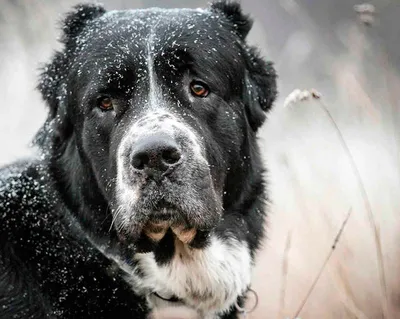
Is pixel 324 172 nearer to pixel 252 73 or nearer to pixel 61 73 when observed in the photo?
pixel 252 73

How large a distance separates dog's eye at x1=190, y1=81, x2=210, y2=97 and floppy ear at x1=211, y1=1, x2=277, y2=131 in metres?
0.43

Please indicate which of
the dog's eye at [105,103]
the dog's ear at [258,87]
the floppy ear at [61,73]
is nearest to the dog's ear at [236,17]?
the dog's ear at [258,87]

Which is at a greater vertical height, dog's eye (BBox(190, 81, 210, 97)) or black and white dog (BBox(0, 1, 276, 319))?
dog's eye (BBox(190, 81, 210, 97))

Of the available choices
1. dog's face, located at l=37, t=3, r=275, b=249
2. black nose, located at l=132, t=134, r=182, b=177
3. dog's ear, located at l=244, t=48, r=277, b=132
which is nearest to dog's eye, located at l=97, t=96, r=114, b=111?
dog's face, located at l=37, t=3, r=275, b=249

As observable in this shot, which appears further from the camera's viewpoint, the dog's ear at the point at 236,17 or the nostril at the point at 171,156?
the dog's ear at the point at 236,17

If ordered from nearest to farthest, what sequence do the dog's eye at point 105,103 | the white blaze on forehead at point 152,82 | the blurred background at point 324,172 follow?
the white blaze on forehead at point 152,82 < the dog's eye at point 105,103 < the blurred background at point 324,172

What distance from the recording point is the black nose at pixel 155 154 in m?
3.09

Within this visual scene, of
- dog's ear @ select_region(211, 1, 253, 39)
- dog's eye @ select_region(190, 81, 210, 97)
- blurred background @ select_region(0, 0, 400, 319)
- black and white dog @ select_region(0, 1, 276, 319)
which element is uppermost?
dog's ear @ select_region(211, 1, 253, 39)

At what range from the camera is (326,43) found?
37.6 feet

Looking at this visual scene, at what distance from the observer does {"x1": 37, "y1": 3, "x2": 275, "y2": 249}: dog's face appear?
323 cm

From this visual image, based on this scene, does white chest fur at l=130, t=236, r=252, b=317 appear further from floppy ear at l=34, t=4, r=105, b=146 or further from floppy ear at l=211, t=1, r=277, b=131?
floppy ear at l=34, t=4, r=105, b=146

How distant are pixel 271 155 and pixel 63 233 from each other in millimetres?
4421

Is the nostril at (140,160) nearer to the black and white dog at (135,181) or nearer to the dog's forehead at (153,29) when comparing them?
the black and white dog at (135,181)

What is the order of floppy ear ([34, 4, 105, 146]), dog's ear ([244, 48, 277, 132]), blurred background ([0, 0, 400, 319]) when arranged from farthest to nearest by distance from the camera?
blurred background ([0, 0, 400, 319])
dog's ear ([244, 48, 277, 132])
floppy ear ([34, 4, 105, 146])
